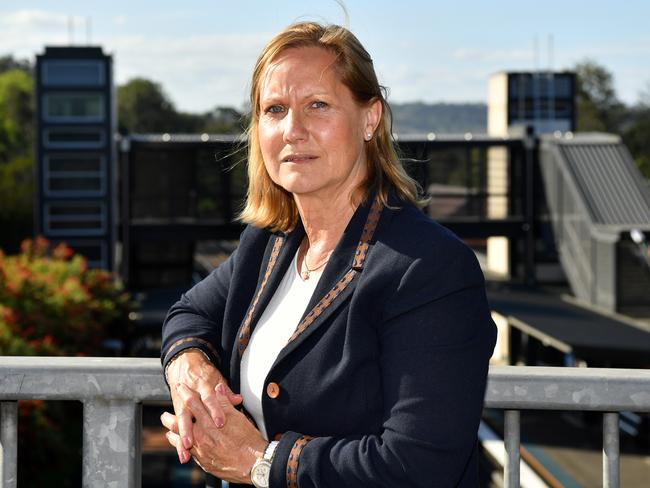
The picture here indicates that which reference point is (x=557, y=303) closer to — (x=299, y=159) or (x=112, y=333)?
(x=112, y=333)

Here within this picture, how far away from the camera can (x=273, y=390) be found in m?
2.49

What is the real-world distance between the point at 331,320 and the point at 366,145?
20.7 inches

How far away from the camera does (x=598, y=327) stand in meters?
27.7

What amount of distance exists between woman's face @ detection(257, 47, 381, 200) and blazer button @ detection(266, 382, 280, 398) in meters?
0.52

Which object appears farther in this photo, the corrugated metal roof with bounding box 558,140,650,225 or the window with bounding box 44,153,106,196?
the window with bounding box 44,153,106,196

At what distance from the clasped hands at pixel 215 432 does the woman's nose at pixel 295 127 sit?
0.68 meters

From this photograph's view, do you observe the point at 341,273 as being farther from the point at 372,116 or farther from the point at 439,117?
the point at 439,117

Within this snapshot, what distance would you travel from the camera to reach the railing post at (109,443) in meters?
3.03

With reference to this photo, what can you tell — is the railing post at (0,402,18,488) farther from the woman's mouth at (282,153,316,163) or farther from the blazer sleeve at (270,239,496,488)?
the woman's mouth at (282,153,316,163)

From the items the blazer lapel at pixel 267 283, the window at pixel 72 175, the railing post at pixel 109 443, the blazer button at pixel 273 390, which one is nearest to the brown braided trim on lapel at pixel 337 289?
the blazer button at pixel 273 390

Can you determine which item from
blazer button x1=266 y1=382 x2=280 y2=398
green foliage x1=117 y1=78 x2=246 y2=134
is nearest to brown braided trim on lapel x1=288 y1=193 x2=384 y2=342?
blazer button x1=266 y1=382 x2=280 y2=398

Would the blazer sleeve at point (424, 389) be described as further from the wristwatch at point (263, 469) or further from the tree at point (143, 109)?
the tree at point (143, 109)

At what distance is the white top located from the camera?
2.58 metres

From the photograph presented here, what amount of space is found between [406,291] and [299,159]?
1.66 feet
